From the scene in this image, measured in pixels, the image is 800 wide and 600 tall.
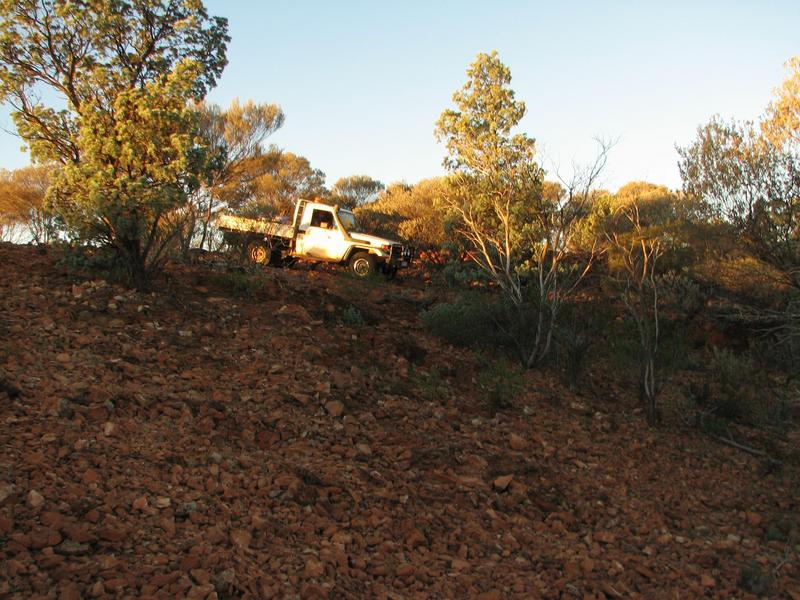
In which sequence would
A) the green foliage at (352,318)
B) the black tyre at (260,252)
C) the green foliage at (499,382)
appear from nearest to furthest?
the green foliage at (499,382)
the green foliage at (352,318)
the black tyre at (260,252)

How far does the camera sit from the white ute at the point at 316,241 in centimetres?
1587

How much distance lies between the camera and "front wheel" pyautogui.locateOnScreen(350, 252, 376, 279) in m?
15.7

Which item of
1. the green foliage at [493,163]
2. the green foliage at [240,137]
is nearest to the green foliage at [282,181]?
the green foliage at [240,137]

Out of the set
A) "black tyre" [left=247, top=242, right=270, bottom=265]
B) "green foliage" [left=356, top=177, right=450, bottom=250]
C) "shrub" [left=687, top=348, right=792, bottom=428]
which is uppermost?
"green foliage" [left=356, top=177, right=450, bottom=250]

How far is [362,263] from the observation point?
1590 cm

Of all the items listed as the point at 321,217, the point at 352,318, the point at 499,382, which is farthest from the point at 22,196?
the point at 499,382

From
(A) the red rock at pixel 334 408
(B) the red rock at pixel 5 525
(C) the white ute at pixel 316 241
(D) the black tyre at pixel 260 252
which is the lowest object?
(B) the red rock at pixel 5 525

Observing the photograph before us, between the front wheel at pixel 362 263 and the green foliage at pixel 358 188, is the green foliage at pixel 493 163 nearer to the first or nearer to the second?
the front wheel at pixel 362 263

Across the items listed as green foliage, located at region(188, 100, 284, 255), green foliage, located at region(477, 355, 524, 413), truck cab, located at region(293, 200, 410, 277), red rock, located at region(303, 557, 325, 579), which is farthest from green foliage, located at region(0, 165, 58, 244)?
red rock, located at region(303, 557, 325, 579)

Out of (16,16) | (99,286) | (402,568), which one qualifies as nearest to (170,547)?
(402,568)

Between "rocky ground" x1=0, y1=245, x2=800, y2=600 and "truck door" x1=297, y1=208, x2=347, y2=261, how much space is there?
7.99 meters

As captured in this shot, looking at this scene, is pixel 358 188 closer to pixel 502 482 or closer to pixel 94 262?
pixel 94 262

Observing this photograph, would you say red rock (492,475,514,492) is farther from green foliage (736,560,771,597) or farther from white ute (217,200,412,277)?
white ute (217,200,412,277)

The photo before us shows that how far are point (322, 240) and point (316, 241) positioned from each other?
153 millimetres
